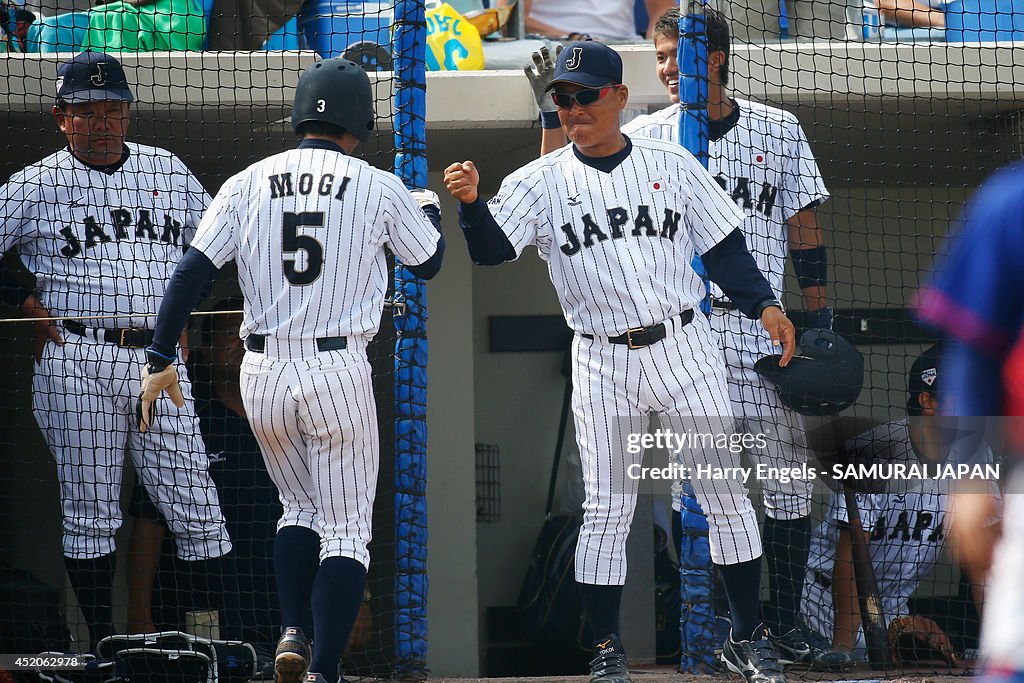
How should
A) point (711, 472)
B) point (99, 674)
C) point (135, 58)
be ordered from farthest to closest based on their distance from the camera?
1. point (135, 58)
2. point (99, 674)
3. point (711, 472)

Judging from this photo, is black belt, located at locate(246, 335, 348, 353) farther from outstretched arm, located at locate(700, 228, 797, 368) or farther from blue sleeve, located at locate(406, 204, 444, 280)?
outstretched arm, located at locate(700, 228, 797, 368)

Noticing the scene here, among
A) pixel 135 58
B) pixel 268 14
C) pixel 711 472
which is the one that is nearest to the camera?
pixel 711 472

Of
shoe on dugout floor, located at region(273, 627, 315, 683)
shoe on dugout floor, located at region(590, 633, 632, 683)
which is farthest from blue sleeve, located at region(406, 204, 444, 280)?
shoe on dugout floor, located at region(590, 633, 632, 683)

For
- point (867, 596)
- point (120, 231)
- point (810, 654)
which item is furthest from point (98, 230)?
point (867, 596)

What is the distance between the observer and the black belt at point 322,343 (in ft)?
11.2

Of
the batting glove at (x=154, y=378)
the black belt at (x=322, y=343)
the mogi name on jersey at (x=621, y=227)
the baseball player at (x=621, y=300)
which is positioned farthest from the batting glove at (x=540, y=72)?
the batting glove at (x=154, y=378)

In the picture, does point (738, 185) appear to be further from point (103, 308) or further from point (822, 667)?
point (103, 308)

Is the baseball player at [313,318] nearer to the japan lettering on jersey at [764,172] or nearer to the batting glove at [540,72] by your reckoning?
the batting glove at [540,72]

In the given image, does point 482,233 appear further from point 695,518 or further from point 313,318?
point 695,518

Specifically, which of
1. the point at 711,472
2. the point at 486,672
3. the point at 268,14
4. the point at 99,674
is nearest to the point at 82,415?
the point at 99,674

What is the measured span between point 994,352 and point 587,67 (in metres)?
2.34

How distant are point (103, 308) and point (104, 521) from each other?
77cm

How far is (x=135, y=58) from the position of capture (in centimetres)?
492

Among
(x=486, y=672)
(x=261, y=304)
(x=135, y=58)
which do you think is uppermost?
(x=135, y=58)
